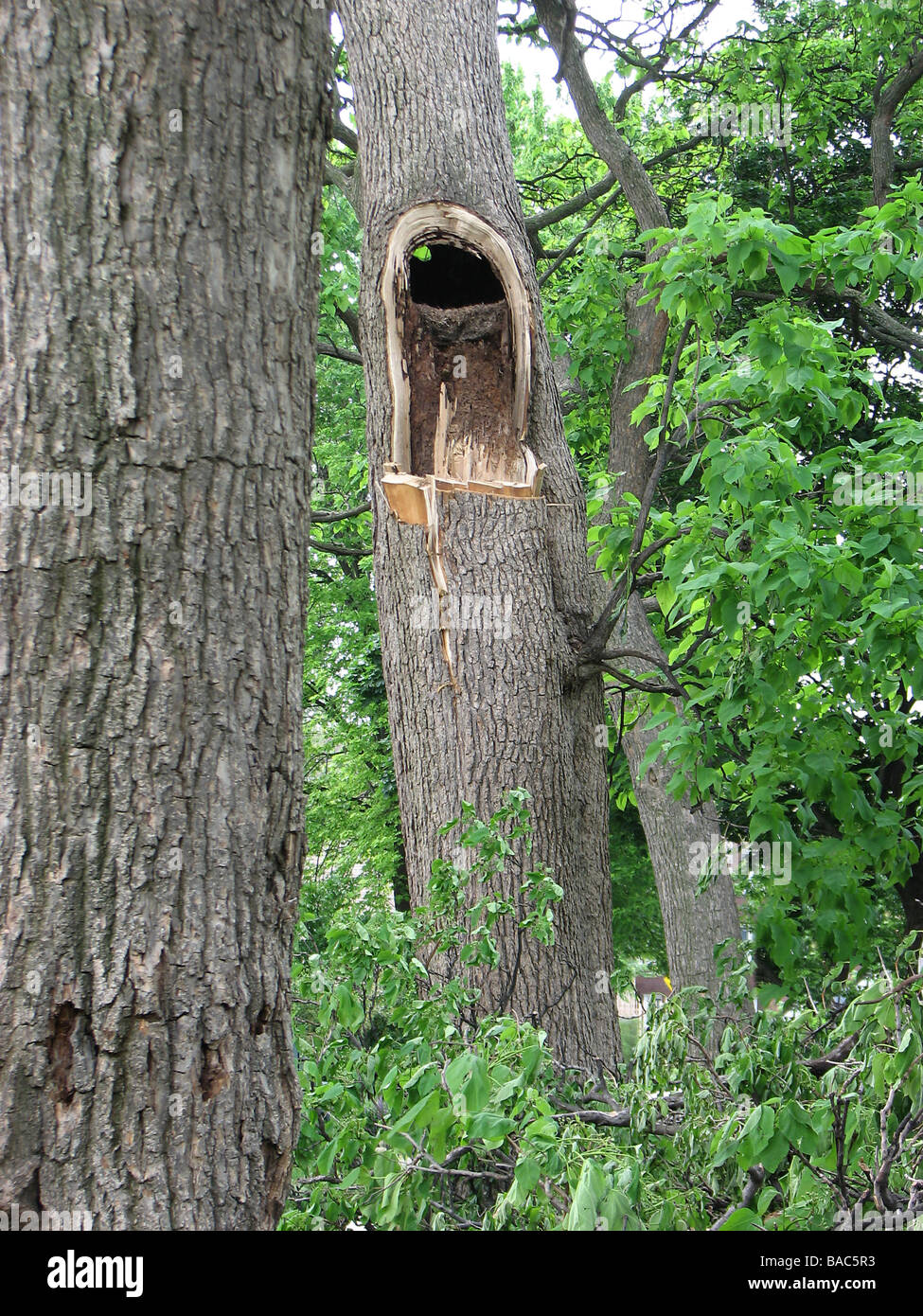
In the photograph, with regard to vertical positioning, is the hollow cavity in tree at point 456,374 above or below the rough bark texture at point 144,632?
above

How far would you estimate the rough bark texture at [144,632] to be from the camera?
5.39 ft

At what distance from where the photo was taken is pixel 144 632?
5.70ft

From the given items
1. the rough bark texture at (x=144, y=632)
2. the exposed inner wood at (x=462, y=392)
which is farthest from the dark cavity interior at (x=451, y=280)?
the rough bark texture at (x=144, y=632)

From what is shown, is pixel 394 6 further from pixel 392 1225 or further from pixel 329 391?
pixel 329 391

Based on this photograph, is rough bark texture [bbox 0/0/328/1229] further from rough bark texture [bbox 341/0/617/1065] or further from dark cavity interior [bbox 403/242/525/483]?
dark cavity interior [bbox 403/242/525/483]

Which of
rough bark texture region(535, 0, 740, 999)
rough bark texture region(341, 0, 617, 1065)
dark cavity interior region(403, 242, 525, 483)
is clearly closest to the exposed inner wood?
dark cavity interior region(403, 242, 525, 483)

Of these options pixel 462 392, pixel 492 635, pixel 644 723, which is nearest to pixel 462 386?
pixel 462 392

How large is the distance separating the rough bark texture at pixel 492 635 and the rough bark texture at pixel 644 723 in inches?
136

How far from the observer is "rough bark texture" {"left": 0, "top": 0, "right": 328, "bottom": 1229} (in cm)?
164

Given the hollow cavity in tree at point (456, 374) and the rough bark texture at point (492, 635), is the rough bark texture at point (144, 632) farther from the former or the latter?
the hollow cavity in tree at point (456, 374)

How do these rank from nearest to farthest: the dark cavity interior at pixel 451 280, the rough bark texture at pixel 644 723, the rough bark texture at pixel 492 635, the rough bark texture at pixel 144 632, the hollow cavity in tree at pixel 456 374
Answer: the rough bark texture at pixel 144 632
the rough bark texture at pixel 492 635
the hollow cavity in tree at pixel 456 374
the dark cavity interior at pixel 451 280
the rough bark texture at pixel 644 723

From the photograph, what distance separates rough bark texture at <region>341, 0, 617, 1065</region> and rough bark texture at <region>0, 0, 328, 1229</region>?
2.00m

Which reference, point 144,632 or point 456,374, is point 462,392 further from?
point 144,632

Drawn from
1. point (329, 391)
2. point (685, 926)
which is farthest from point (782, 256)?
point (329, 391)
